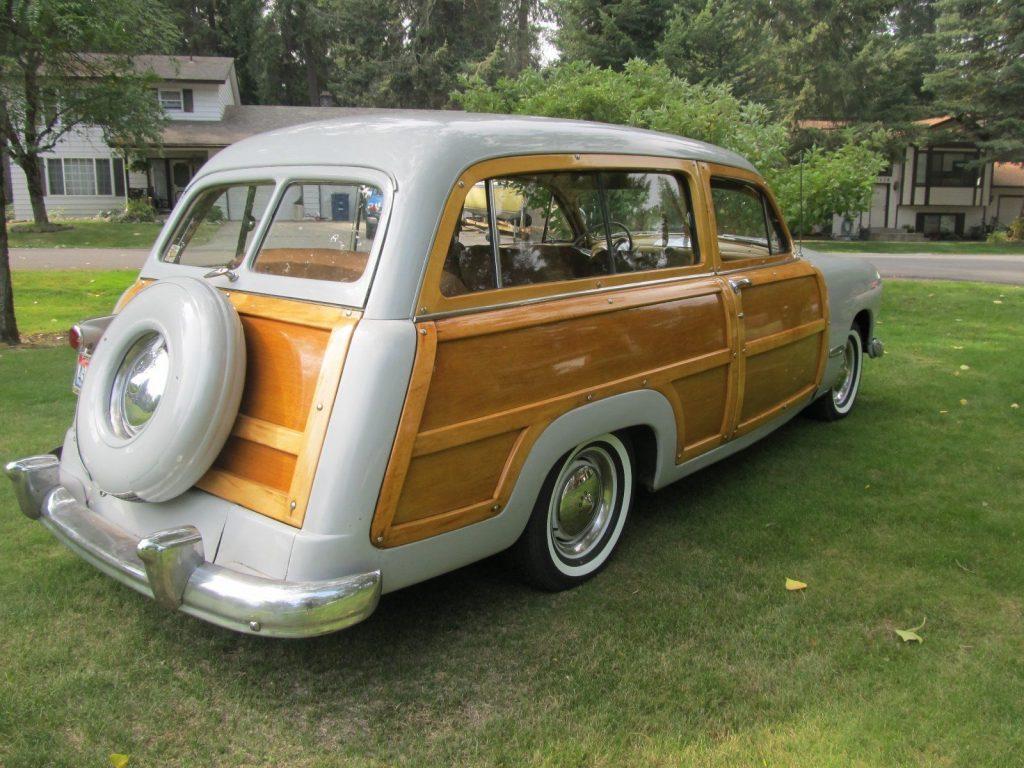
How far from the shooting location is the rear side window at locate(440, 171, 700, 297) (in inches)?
121

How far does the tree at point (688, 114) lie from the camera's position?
348 inches

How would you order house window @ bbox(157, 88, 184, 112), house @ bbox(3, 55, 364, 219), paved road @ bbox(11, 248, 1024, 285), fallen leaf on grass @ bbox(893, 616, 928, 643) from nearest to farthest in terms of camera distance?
fallen leaf on grass @ bbox(893, 616, 928, 643)
paved road @ bbox(11, 248, 1024, 285)
house @ bbox(3, 55, 364, 219)
house window @ bbox(157, 88, 184, 112)

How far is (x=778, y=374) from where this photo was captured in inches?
182

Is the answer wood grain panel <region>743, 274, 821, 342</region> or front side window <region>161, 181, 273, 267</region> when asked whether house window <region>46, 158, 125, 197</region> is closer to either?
front side window <region>161, 181, 273, 267</region>

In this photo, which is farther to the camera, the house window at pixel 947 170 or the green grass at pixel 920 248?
the house window at pixel 947 170

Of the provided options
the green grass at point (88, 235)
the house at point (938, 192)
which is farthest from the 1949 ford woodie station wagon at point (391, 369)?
the house at point (938, 192)

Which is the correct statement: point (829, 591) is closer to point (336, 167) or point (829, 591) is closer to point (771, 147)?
point (336, 167)

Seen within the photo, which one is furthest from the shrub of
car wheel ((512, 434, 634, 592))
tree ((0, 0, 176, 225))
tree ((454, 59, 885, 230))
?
car wheel ((512, 434, 634, 592))

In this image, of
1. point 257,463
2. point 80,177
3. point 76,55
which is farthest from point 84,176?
point 257,463

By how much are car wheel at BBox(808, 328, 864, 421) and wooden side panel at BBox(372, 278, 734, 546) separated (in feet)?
7.89

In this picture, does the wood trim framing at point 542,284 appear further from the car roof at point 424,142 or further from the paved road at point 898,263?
the paved road at point 898,263

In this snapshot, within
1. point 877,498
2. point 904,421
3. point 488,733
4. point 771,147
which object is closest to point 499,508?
point 488,733

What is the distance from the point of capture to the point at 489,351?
9.57 ft

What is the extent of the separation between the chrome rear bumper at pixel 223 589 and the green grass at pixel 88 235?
21462mm
